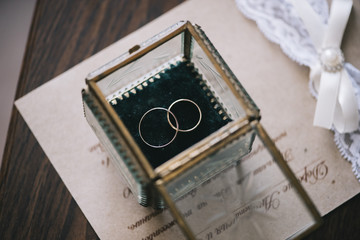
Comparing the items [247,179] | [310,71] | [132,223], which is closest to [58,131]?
[132,223]

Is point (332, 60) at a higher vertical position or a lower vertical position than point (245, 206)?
higher

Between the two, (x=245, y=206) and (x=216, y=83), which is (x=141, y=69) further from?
(x=245, y=206)

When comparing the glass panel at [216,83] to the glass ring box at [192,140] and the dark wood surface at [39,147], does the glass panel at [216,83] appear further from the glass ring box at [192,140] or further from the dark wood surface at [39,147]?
the dark wood surface at [39,147]

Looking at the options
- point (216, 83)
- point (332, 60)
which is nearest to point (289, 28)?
point (332, 60)

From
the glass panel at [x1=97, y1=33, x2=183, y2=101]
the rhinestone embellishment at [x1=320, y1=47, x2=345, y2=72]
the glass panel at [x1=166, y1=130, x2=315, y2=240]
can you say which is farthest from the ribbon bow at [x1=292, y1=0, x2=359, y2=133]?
the glass panel at [x1=97, y1=33, x2=183, y2=101]

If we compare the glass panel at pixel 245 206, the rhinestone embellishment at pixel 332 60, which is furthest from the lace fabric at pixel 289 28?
the glass panel at pixel 245 206

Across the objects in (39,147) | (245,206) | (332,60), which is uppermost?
(39,147)
